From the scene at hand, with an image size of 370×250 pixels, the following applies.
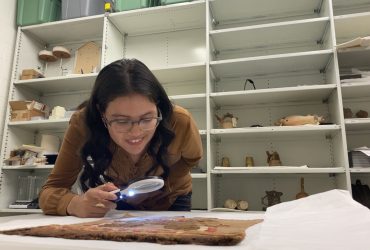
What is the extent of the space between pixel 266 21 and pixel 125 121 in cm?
205

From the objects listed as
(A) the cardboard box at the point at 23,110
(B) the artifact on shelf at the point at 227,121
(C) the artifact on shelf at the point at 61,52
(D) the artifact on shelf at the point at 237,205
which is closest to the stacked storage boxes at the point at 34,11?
(C) the artifact on shelf at the point at 61,52

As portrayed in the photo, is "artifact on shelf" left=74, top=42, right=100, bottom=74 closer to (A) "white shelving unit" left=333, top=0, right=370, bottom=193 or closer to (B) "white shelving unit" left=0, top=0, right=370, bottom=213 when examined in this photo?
(B) "white shelving unit" left=0, top=0, right=370, bottom=213

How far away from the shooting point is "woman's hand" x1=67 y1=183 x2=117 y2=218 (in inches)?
32.9

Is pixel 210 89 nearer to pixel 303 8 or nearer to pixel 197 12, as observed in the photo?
pixel 197 12

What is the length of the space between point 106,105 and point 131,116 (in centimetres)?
10

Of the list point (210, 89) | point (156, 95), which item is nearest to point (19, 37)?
point (210, 89)

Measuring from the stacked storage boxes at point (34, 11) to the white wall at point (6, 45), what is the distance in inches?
2.5

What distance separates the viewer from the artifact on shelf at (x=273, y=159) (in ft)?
6.98

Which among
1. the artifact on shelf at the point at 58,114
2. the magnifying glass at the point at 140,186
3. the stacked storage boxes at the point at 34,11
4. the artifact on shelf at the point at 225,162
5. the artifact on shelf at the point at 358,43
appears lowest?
the magnifying glass at the point at 140,186

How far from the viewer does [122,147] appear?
95 centimetres

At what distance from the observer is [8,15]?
2.68 m

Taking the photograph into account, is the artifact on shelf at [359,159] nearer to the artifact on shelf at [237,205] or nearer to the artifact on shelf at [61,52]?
the artifact on shelf at [237,205]

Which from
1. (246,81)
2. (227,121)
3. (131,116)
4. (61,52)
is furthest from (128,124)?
(61,52)

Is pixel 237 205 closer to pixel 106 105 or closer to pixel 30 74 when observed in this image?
pixel 106 105
